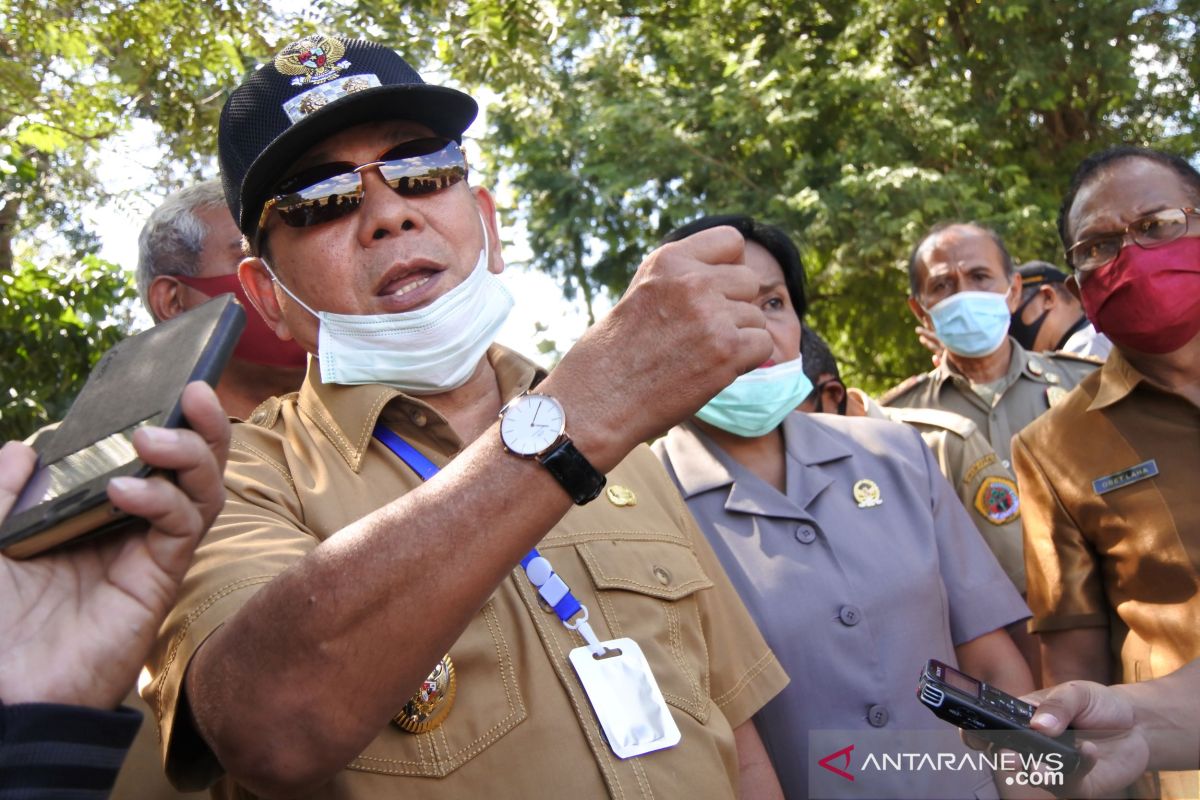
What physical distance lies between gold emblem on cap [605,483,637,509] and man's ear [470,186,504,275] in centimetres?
59

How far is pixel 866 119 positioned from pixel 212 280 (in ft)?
38.2

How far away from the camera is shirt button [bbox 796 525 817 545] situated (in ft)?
10.7

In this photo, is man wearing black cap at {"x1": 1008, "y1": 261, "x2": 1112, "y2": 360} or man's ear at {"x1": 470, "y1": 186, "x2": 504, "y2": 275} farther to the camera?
man wearing black cap at {"x1": 1008, "y1": 261, "x2": 1112, "y2": 360}

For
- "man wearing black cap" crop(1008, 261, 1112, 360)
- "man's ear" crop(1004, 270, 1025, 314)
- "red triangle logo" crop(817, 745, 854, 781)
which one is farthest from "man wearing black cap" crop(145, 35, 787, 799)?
"man wearing black cap" crop(1008, 261, 1112, 360)

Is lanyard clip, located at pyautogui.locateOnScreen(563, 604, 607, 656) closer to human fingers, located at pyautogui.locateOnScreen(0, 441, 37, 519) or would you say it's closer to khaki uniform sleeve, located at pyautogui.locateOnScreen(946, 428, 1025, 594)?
human fingers, located at pyautogui.locateOnScreen(0, 441, 37, 519)

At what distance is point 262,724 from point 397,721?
12.2 inches

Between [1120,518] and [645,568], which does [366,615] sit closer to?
[645,568]

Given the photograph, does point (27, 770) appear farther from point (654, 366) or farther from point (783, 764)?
point (783, 764)

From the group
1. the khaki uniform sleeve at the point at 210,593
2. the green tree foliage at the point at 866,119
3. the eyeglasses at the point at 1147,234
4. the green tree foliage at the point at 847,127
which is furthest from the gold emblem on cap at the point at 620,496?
the green tree foliage at the point at 866,119

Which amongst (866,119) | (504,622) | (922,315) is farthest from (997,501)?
(866,119)

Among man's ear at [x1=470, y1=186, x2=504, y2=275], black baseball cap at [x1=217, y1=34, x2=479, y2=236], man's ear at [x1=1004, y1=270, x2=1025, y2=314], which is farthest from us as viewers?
man's ear at [x1=1004, y1=270, x2=1025, y2=314]

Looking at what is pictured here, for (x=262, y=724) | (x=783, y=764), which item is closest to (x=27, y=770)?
(x=262, y=724)

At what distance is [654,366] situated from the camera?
5.90ft

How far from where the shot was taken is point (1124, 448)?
3.16 metres
